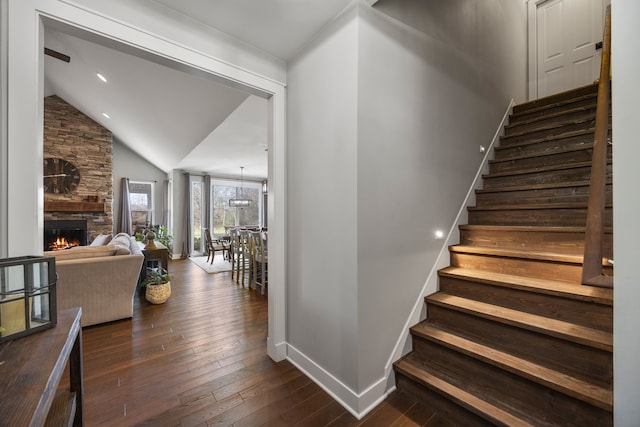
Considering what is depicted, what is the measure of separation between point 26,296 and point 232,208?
8.32 m

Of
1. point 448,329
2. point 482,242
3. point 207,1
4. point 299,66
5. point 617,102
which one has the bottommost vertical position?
point 448,329

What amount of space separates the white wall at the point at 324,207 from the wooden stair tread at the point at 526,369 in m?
0.64

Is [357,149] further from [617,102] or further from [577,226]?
[577,226]

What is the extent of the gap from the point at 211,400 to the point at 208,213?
704 centimetres

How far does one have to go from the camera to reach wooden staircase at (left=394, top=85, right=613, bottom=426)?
135cm

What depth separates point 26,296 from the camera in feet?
2.74

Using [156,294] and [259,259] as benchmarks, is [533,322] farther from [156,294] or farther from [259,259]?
[156,294]

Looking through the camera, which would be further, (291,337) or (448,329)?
(291,337)

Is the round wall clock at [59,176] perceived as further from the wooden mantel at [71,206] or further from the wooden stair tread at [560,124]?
the wooden stair tread at [560,124]

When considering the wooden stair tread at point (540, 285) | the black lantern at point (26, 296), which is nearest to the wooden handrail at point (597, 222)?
the wooden stair tread at point (540, 285)

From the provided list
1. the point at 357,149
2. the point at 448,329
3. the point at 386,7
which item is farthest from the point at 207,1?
the point at 448,329

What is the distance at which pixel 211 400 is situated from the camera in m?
1.73

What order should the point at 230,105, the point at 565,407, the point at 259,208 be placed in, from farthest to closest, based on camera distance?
1. the point at 259,208
2. the point at 230,105
3. the point at 565,407

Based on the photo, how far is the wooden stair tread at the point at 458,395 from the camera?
1348 millimetres
